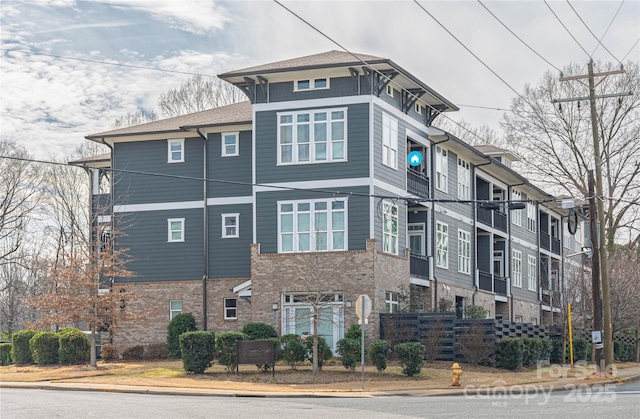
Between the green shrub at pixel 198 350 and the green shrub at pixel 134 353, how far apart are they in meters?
9.62

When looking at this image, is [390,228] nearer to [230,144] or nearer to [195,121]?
[230,144]

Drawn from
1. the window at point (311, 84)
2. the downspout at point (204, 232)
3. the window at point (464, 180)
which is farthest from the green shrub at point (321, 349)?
the window at point (464, 180)

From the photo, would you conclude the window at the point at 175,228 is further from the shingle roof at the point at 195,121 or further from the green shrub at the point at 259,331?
the green shrub at the point at 259,331

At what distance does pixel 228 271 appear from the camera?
43.0 metres

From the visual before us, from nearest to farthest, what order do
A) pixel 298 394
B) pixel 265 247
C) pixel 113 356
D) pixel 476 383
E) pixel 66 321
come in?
1. pixel 298 394
2. pixel 476 383
3. pixel 66 321
4. pixel 265 247
5. pixel 113 356

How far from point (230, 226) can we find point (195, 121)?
17.4 ft

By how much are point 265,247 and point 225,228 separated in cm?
479

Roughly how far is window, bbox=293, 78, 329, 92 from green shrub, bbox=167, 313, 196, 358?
1117 cm

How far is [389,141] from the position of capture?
129ft

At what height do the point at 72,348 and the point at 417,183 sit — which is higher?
the point at 417,183

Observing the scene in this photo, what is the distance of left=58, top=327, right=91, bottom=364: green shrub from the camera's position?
3878cm

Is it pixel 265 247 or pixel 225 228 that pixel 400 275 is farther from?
pixel 225 228

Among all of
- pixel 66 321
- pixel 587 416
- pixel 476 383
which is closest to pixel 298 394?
pixel 476 383

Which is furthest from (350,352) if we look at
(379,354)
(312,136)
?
(312,136)
